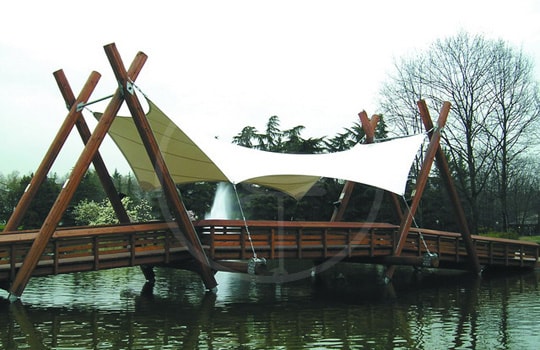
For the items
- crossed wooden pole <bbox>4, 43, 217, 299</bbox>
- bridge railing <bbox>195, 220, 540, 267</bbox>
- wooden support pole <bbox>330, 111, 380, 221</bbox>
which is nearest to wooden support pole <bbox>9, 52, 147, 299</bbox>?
crossed wooden pole <bbox>4, 43, 217, 299</bbox>

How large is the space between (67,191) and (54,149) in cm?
155

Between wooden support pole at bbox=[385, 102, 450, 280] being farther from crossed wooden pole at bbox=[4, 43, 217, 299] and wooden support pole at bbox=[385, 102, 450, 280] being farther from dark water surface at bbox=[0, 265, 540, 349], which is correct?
crossed wooden pole at bbox=[4, 43, 217, 299]

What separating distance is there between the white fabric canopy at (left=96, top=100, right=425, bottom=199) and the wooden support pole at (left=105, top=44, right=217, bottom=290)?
1.84 feet

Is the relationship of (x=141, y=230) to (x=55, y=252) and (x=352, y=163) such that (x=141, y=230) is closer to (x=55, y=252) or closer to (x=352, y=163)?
(x=55, y=252)

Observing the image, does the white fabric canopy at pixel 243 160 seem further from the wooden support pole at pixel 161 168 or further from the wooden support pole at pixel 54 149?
the wooden support pole at pixel 54 149

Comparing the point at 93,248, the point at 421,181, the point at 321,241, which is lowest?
the point at 93,248

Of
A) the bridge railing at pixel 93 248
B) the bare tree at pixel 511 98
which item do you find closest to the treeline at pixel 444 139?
the bare tree at pixel 511 98

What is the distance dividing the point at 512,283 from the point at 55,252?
13173 millimetres

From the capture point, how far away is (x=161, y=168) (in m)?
13.5

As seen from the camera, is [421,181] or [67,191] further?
[421,181]

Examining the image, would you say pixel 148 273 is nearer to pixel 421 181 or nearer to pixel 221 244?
pixel 221 244

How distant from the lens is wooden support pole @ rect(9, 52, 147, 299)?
11828 mm

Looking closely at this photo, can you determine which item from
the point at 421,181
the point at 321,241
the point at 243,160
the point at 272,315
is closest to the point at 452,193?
the point at 421,181

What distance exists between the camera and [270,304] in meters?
13.6
